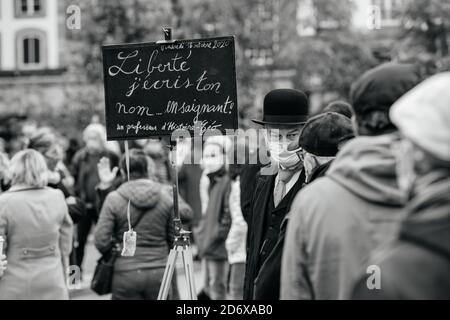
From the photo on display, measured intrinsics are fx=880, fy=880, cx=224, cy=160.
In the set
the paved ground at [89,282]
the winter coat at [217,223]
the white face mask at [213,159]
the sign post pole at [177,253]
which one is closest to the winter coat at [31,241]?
the sign post pole at [177,253]

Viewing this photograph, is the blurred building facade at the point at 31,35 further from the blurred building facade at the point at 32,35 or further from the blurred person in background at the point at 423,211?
the blurred person in background at the point at 423,211

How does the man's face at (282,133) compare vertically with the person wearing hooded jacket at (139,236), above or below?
above

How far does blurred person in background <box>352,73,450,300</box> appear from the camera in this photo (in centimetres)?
236

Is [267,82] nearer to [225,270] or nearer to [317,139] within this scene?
[225,270]

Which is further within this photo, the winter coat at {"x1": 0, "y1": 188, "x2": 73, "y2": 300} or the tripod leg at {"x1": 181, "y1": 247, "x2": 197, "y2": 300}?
the winter coat at {"x1": 0, "y1": 188, "x2": 73, "y2": 300}

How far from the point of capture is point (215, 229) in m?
9.47

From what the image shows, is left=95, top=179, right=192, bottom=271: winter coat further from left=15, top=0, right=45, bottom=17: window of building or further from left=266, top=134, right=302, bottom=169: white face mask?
left=15, top=0, right=45, bottom=17: window of building

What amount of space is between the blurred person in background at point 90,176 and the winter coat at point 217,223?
6.25 ft

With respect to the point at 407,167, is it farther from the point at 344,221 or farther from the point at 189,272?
the point at 189,272

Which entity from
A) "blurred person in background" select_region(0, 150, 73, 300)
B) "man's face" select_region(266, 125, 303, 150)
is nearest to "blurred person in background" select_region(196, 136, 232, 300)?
"blurred person in background" select_region(0, 150, 73, 300)

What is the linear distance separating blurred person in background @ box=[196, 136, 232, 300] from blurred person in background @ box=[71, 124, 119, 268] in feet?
5.53

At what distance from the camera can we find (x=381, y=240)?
10.5 ft

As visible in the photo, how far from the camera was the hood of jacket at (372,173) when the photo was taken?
10.2 feet

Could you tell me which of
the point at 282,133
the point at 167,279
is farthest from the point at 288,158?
the point at 167,279
